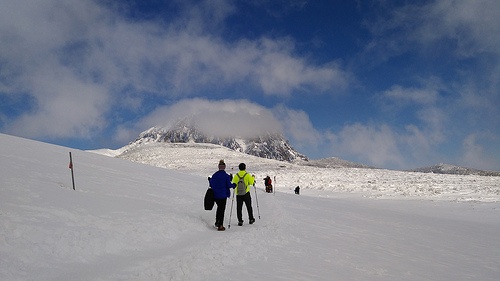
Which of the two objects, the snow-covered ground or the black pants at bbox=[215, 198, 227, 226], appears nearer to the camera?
the snow-covered ground

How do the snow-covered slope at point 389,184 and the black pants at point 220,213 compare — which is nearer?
the black pants at point 220,213

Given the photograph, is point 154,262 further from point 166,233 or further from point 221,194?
point 221,194

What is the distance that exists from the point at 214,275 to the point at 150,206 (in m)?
5.81

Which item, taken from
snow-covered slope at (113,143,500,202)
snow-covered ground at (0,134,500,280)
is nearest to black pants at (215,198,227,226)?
snow-covered ground at (0,134,500,280)

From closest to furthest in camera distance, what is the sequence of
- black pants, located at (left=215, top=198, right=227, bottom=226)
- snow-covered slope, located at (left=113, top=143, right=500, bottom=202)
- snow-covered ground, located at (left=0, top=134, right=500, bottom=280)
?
1. snow-covered ground, located at (left=0, top=134, right=500, bottom=280)
2. black pants, located at (left=215, top=198, right=227, bottom=226)
3. snow-covered slope, located at (left=113, top=143, right=500, bottom=202)

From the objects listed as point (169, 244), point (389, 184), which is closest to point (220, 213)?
point (169, 244)

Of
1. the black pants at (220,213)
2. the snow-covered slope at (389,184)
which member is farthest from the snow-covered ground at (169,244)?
the snow-covered slope at (389,184)

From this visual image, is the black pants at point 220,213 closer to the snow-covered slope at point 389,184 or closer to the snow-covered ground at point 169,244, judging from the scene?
the snow-covered ground at point 169,244

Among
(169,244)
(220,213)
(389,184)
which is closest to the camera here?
(169,244)

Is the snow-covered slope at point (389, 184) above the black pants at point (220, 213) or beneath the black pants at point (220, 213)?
beneath

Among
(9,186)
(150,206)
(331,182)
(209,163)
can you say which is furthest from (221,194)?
(209,163)

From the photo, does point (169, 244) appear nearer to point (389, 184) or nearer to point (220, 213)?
point (220, 213)

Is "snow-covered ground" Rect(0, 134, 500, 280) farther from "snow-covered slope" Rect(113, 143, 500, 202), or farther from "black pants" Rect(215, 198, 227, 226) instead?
"snow-covered slope" Rect(113, 143, 500, 202)

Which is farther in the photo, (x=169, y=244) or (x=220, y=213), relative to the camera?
(x=220, y=213)
